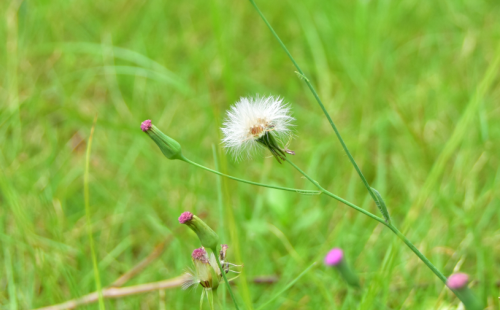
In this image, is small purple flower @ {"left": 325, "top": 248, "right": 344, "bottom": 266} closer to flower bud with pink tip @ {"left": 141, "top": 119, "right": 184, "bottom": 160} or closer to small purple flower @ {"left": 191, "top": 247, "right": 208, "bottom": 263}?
small purple flower @ {"left": 191, "top": 247, "right": 208, "bottom": 263}

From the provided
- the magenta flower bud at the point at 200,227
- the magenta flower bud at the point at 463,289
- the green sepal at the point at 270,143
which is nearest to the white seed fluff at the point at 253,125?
the green sepal at the point at 270,143

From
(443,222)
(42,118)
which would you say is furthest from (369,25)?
(42,118)

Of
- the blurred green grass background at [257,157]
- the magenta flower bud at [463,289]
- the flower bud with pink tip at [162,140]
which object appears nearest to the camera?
the magenta flower bud at [463,289]

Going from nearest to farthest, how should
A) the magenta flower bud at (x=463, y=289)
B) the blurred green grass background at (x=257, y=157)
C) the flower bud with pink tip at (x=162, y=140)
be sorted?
the magenta flower bud at (x=463, y=289)
the flower bud with pink tip at (x=162, y=140)
the blurred green grass background at (x=257, y=157)

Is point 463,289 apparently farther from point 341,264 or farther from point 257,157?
point 257,157

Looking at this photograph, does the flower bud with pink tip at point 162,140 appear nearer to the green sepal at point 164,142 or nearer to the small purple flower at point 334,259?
the green sepal at point 164,142

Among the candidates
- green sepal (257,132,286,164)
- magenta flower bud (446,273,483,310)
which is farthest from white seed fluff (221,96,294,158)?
magenta flower bud (446,273,483,310)
